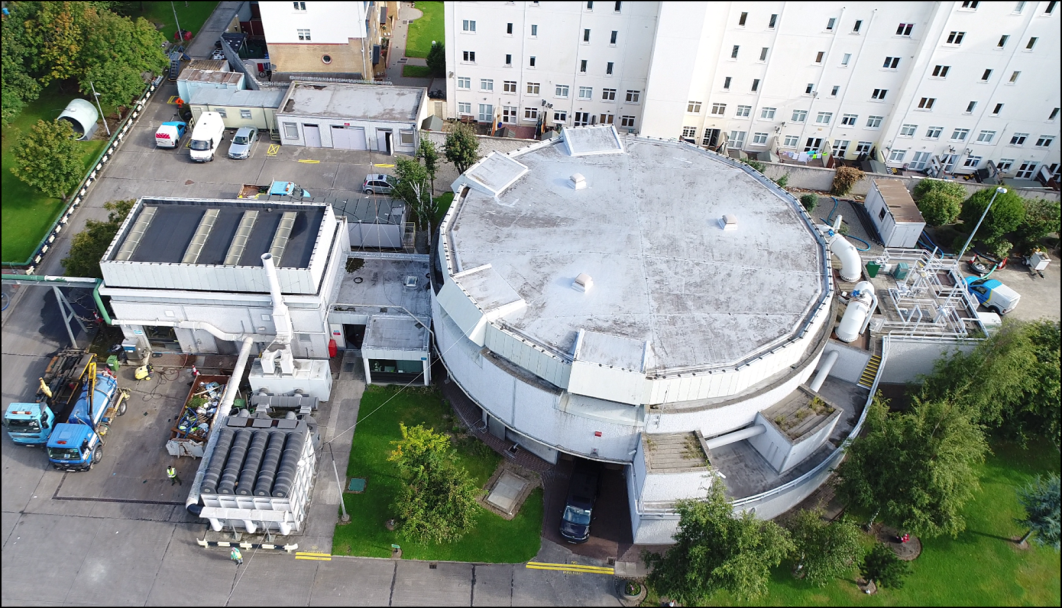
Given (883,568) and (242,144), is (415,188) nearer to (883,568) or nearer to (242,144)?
(242,144)

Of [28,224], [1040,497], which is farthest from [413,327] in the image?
[1040,497]

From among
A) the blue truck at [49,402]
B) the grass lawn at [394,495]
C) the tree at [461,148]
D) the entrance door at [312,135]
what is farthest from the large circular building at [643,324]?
the blue truck at [49,402]

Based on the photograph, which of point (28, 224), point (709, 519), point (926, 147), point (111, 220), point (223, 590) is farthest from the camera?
point (926, 147)

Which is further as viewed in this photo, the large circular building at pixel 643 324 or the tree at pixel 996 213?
the tree at pixel 996 213

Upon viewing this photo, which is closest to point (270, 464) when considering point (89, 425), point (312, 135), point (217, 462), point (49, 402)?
point (217, 462)

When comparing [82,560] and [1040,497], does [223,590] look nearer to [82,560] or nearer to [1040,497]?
[82,560]

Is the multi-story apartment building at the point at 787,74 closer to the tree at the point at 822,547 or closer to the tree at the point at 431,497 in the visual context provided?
the tree at the point at 822,547
